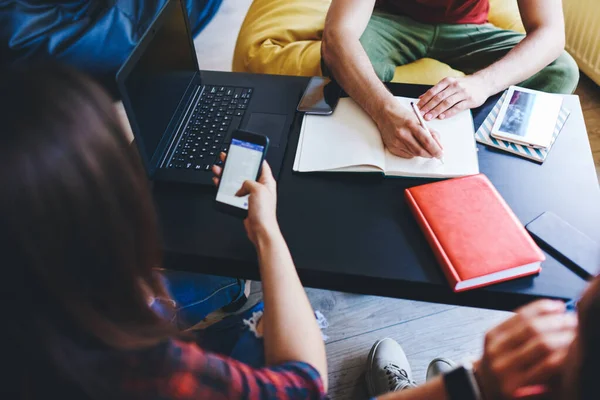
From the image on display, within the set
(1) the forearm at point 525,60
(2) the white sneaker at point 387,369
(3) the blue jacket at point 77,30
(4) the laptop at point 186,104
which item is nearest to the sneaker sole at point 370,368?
(2) the white sneaker at point 387,369

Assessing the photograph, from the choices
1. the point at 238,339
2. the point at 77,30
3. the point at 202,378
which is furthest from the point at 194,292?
the point at 77,30

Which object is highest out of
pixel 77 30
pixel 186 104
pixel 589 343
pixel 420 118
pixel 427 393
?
pixel 589 343

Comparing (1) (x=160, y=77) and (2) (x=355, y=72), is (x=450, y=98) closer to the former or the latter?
(2) (x=355, y=72)

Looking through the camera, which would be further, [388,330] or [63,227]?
[388,330]

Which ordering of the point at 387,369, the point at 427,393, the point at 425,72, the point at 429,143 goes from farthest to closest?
the point at 425,72, the point at 387,369, the point at 429,143, the point at 427,393

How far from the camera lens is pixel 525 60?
1.20 m

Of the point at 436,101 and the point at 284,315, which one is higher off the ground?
the point at 436,101

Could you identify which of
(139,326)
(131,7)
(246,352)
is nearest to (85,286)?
(139,326)

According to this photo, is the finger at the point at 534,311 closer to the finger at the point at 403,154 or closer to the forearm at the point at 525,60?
the finger at the point at 403,154

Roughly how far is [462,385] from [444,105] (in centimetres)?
61

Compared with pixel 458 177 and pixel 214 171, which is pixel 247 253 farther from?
pixel 458 177

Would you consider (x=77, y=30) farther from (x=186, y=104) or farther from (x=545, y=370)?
(x=545, y=370)

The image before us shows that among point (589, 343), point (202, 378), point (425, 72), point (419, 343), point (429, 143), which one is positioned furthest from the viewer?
point (425, 72)

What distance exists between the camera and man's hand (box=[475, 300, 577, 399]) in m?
0.58
